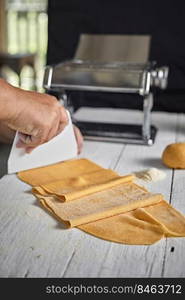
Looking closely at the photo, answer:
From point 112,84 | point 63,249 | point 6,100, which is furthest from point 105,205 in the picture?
point 112,84

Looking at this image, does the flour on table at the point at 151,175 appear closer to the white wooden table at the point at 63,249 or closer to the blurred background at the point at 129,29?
the white wooden table at the point at 63,249

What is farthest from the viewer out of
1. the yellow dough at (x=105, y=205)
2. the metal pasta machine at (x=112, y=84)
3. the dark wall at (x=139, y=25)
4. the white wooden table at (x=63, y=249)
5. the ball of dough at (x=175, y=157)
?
the dark wall at (x=139, y=25)

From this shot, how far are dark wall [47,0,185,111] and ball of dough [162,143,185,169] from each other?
824 millimetres

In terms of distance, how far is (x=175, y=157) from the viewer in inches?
44.0

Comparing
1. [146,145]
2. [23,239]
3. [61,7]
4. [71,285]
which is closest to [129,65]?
[146,145]

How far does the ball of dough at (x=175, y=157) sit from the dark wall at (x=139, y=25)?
824 mm

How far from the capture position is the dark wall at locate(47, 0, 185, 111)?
6.13 feet

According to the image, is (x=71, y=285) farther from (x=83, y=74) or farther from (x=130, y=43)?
(x=130, y=43)

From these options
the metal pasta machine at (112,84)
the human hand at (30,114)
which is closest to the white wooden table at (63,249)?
the human hand at (30,114)

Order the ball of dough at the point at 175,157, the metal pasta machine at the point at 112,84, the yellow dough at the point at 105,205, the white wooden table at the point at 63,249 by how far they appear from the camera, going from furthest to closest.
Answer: the metal pasta machine at the point at 112,84 < the ball of dough at the point at 175,157 < the yellow dough at the point at 105,205 < the white wooden table at the point at 63,249

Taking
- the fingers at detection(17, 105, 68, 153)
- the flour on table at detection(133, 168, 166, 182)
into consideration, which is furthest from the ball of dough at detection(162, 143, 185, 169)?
the fingers at detection(17, 105, 68, 153)

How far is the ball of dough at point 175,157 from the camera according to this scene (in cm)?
111

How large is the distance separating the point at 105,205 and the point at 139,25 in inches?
47.2

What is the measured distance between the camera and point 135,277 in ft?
2.19
